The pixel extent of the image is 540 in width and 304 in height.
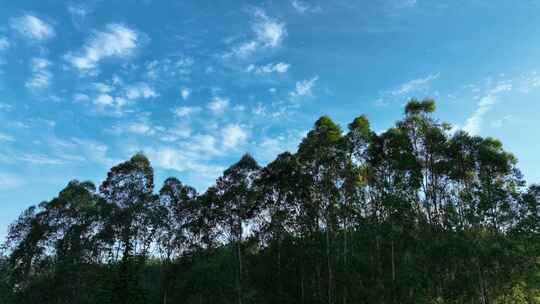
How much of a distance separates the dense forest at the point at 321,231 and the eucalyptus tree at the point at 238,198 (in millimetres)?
89

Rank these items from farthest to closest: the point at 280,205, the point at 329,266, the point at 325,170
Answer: the point at 280,205, the point at 325,170, the point at 329,266

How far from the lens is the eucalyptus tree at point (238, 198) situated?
96.1 ft

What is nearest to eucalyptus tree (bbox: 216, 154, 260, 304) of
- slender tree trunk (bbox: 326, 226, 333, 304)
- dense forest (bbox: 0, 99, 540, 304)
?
dense forest (bbox: 0, 99, 540, 304)

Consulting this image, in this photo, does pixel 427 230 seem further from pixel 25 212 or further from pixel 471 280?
pixel 25 212

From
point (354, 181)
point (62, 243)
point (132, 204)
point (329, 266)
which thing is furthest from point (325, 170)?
point (62, 243)

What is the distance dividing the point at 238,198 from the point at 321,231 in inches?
289

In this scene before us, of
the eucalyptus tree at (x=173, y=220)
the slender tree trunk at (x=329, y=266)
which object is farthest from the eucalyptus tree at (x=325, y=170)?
the eucalyptus tree at (x=173, y=220)

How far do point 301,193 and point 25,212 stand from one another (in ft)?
98.7

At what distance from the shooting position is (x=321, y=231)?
27.5m

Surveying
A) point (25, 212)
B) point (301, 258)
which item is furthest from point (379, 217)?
point (25, 212)

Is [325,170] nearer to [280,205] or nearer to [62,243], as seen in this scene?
[280,205]

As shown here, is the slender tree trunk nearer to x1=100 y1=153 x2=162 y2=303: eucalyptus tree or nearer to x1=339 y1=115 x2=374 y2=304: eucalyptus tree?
x1=339 y1=115 x2=374 y2=304: eucalyptus tree

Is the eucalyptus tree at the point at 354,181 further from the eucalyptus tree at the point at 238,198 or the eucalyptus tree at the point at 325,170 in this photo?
the eucalyptus tree at the point at 238,198

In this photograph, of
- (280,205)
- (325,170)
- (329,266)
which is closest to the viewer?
(329,266)
